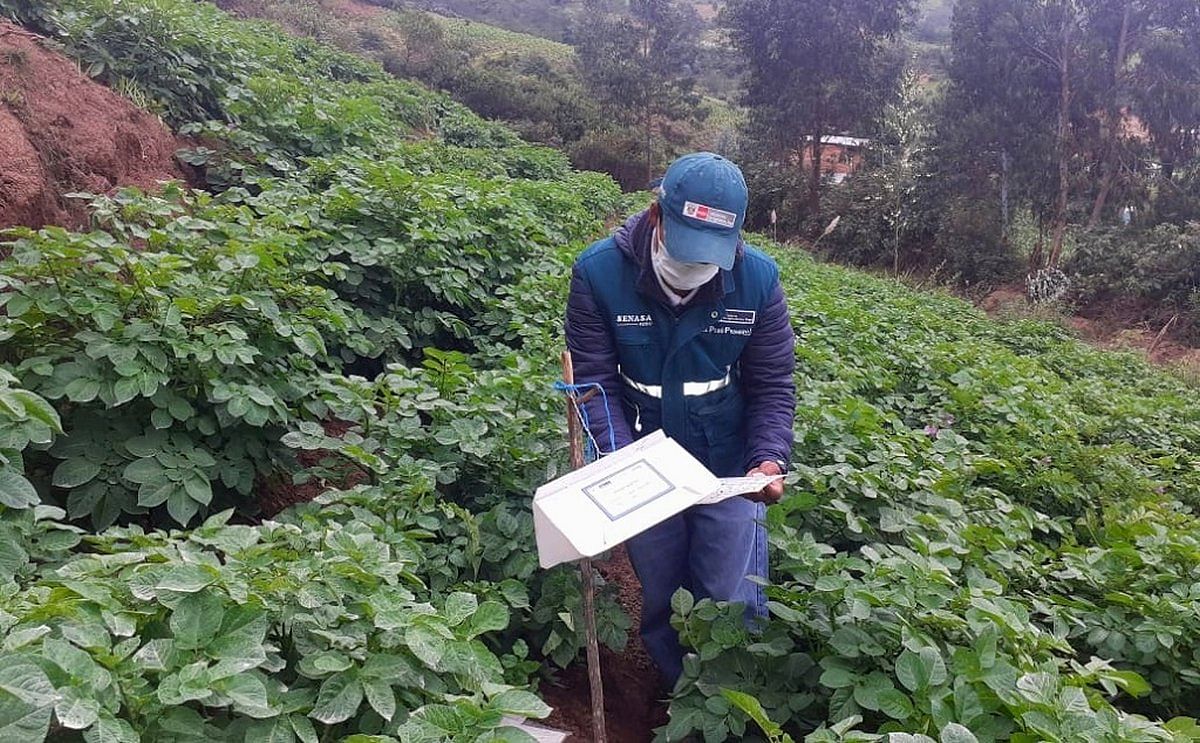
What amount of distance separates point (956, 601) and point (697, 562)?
0.86 m

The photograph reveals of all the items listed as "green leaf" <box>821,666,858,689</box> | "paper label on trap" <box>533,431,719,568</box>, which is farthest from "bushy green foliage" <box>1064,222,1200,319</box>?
"paper label on trap" <box>533,431,719,568</box>

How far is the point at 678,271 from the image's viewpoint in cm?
229

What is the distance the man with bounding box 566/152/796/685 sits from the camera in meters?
Result: 2.39

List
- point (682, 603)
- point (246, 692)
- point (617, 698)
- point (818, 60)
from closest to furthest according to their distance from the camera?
point (246, 692) < point (682, 603) < point (617, 698) < point (818, 60)

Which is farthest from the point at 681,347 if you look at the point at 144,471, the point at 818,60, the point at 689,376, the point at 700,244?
the point at 818,60

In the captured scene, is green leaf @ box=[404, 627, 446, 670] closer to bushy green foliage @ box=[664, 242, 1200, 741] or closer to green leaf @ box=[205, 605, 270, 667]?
green leaf @ box=[205, 605, 270, 667]

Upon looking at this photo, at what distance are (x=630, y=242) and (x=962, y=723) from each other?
5.05ft

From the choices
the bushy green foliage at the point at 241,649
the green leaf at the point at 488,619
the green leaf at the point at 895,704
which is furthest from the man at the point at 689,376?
the bushy green foliage at the point at 241,649

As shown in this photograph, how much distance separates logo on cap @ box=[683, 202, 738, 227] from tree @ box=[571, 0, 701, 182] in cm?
2596

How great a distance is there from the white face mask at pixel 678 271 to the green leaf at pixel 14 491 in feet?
5.46

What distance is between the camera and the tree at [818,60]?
23.9m

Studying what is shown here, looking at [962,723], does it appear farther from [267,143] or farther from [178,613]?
[267,143]

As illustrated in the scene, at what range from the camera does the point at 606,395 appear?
8.04ft

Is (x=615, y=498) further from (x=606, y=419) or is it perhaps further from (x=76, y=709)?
(x=76, y=709)
